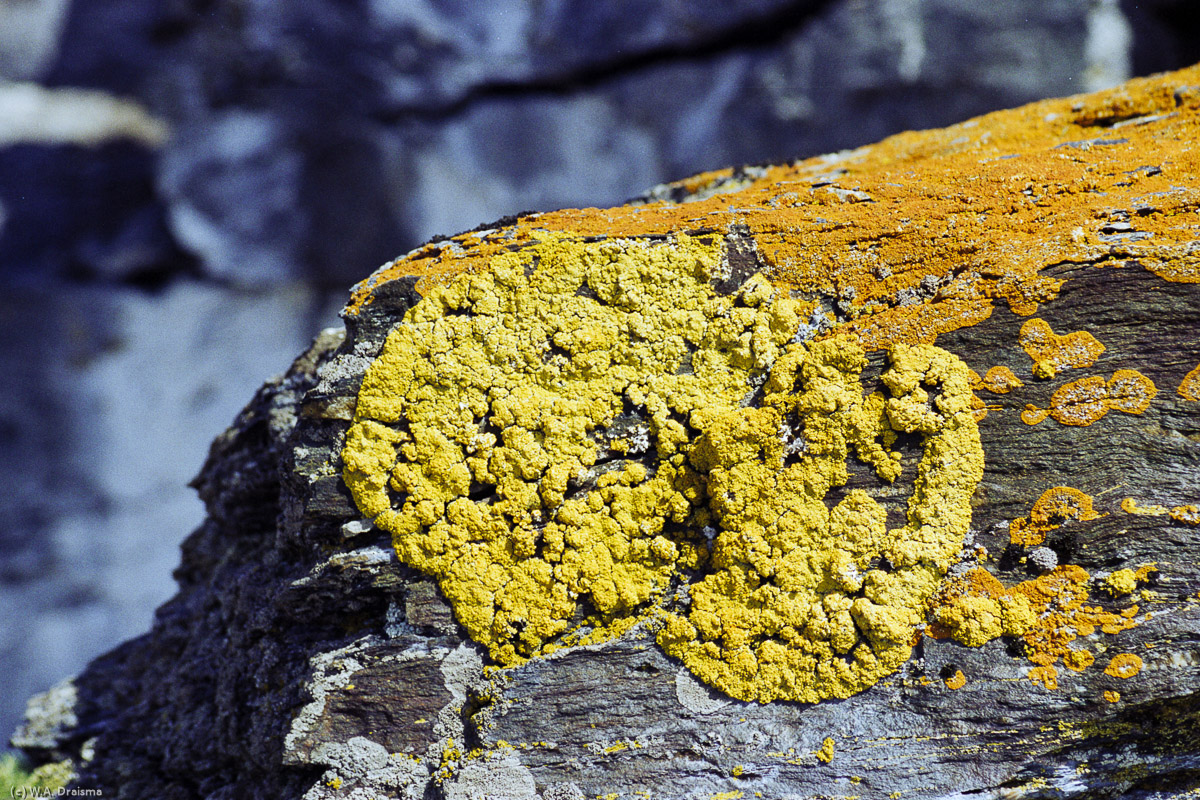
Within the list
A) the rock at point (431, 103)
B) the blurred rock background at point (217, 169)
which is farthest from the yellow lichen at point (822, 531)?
the blurred rock background at point (217, 169)

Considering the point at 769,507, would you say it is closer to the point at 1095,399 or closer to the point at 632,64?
the point at 1095,399

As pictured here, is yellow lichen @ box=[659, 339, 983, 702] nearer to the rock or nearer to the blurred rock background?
the rock

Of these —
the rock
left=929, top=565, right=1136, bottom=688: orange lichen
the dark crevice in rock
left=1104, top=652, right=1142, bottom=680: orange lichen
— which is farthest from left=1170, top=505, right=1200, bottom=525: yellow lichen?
the dark crevice in rock

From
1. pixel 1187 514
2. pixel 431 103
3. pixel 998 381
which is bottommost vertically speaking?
pixel 1187 514

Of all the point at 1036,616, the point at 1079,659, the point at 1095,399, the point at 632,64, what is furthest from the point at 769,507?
the point at 632,64

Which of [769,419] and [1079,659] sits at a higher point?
[769,419]

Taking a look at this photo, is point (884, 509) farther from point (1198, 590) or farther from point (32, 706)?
point (32, 706)
